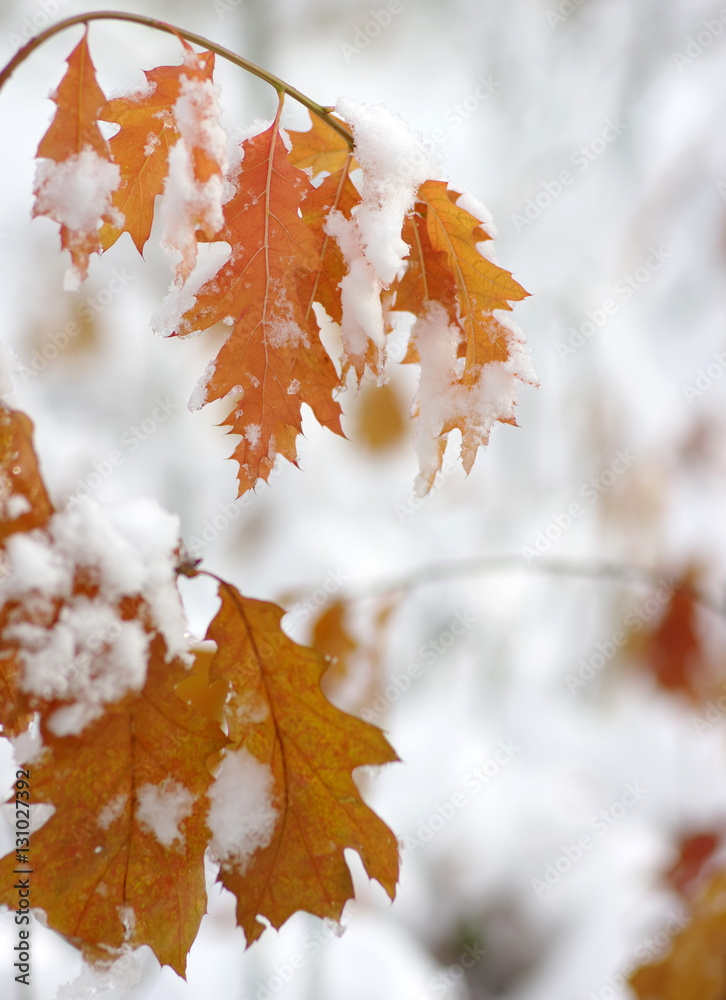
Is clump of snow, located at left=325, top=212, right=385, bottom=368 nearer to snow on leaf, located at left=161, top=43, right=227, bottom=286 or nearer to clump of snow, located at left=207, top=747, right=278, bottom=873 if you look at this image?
snow on leaf, located at left=161, top=43, right=227, bottom=286

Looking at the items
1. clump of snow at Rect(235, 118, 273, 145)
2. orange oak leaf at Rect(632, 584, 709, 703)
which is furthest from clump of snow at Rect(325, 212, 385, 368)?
orange oak leaf at Rect(632, 584, 709, 703)

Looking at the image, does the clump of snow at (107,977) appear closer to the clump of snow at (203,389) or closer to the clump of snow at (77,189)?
the clump of snow at (203,389)

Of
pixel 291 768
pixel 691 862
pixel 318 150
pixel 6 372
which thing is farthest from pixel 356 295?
pixel 691 862

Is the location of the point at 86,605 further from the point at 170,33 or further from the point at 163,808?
the point at 170,33

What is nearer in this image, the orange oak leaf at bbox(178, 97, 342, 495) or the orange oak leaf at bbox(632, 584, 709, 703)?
the orange oak leaf at bbox(178, 97, 342, 495)

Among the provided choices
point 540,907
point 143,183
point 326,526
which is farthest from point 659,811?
point 143,183

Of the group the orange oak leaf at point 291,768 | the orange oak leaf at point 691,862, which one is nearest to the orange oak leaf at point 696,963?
the orange oak leaf at point 291,768

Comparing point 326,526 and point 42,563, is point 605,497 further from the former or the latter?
point 42,563

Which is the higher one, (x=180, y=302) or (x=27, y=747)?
(x=180, y=302)

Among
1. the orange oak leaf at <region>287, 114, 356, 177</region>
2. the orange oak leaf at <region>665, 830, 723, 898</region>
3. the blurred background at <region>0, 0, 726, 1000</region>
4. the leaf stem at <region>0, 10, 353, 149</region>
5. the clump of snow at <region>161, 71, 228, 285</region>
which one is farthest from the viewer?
the blurred background at <region>0, 0, 726, 1000</region>
